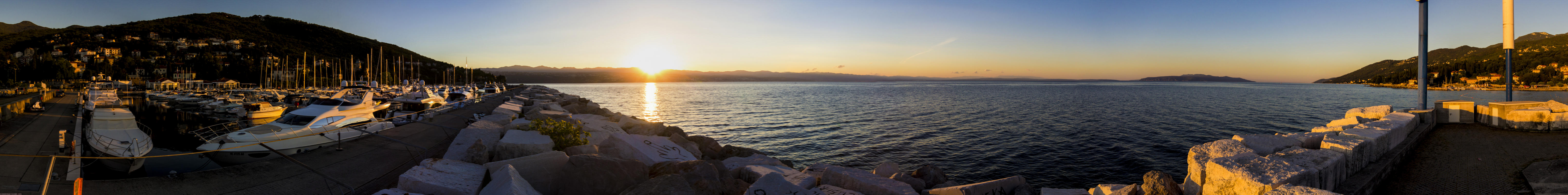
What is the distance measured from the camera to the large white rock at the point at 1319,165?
544 cm

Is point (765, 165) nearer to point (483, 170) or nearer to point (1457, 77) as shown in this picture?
point (483, 170)

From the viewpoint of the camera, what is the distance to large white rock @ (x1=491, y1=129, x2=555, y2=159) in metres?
8.00

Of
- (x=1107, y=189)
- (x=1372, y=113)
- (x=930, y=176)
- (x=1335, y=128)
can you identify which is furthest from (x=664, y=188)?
(x=1372, y=113)

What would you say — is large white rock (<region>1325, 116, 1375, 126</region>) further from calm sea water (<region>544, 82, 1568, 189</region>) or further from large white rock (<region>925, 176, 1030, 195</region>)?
large white rock (<region>925, 176, 1030, 195</region>)

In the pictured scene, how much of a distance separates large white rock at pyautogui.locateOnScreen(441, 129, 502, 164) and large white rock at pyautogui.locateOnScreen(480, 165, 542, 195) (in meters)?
2.15

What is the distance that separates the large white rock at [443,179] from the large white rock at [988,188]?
5552 millimetres

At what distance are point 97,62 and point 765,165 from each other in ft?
525

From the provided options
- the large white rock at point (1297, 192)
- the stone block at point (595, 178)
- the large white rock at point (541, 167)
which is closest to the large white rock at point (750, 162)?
the stone block at point (595, 178)

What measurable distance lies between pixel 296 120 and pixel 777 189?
17.3 metres

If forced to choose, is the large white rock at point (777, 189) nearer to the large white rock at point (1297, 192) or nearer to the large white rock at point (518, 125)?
the large white rock at point (1297, 192)

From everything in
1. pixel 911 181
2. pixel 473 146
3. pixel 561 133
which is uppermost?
pixel 561 133

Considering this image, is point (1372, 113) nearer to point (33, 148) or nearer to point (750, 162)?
point (750, 162)

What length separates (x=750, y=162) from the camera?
11047 mm

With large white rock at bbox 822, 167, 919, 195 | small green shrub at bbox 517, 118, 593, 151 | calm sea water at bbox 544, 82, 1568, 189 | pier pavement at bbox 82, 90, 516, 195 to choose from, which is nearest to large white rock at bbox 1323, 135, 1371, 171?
large white rock at bbox 822, 167, 919, 195
